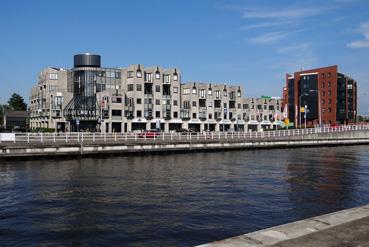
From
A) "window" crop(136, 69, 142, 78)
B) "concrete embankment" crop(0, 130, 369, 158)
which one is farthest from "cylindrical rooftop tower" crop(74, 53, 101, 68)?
"concrete embankment" crop(0, 130, 369, 158)

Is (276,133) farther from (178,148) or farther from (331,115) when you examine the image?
(331,115)

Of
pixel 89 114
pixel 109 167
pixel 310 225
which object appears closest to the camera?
pixel 310 225

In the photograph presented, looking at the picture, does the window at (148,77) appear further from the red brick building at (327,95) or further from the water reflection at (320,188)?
the water reflection at (320,188)

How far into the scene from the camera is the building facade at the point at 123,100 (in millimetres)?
108562

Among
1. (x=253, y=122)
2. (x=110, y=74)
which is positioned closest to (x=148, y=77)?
(x=110, y=74)

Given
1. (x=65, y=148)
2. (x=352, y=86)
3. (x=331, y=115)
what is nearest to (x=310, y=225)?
(x=65, y=148)

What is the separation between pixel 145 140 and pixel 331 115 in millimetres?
94605

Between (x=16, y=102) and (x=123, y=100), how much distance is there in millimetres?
103929

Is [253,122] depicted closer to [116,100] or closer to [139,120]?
[139,120]

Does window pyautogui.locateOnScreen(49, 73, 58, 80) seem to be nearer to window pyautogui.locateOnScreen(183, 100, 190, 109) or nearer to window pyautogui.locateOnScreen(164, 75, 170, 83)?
window pyautogui.locateOnScreen(164, 75, 170, 83)

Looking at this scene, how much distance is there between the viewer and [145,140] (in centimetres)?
5841

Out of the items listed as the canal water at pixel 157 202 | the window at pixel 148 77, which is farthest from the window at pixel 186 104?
the canal water at pixel 157 202

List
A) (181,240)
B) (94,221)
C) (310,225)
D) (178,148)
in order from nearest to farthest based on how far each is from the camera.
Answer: (310,225), (181,240), (94,221), (178,148)

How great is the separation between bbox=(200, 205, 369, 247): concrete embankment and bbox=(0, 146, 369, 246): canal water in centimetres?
451
